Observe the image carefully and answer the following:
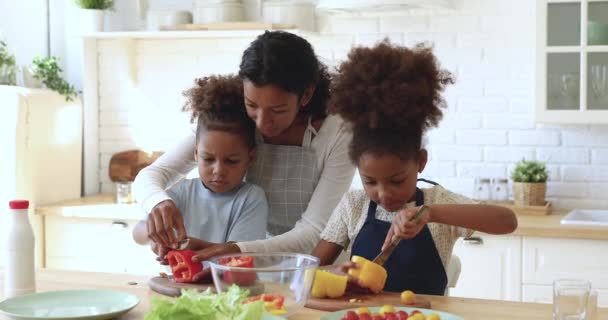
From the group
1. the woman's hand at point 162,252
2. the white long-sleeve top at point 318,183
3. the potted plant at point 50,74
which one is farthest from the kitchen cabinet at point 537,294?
the potted plant at point 50,74

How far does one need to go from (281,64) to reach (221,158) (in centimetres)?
31

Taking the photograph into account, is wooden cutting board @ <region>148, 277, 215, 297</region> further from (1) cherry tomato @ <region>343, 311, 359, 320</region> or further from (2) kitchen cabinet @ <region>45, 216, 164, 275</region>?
(2) kitchen cabinet @ <region>45, 216, 164, 275</region>

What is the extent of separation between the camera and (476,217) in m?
2.04

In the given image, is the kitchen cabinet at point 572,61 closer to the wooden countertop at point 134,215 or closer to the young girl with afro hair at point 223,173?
the wooden countertop at point 134,215

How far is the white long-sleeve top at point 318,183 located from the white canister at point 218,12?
5.31 feet

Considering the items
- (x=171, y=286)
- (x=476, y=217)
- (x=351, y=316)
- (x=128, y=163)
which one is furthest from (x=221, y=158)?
(x=128, y=163)

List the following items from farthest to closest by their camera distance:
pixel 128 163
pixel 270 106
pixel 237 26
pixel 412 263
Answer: pixel 128 163 → pixel 237 26 → pixel 270 106 → pixel 412 263

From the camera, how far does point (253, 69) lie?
88.7 inches

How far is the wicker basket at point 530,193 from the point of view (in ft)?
12.2

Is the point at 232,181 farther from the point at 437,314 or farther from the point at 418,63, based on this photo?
the point at 437,314

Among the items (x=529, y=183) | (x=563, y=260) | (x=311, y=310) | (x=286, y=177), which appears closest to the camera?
(x=311, y=310)

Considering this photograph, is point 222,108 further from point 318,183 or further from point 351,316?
point 351,316

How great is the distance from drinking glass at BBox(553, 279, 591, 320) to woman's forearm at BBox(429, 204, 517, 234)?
405mm

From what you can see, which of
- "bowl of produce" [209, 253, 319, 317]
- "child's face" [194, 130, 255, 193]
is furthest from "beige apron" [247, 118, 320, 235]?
"bowl of produce" [209, 253, 319, 317]
